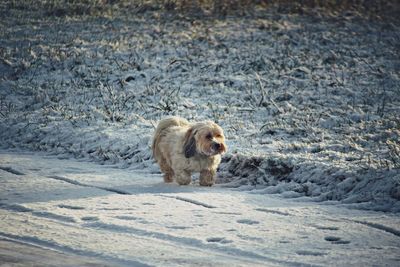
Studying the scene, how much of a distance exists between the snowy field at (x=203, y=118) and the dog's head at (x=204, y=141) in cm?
64

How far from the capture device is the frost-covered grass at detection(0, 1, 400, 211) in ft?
35.0

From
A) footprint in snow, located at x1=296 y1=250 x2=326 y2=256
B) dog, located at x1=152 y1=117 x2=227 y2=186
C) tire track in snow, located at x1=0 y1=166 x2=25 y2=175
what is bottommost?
footprint in snow, located at x1=296 y1=250 x2=326 y2=256

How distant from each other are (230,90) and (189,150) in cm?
801

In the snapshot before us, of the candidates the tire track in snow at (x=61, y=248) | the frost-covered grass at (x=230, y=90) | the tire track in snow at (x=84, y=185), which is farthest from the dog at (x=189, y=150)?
the tire track in snow at (x=61, y=248)

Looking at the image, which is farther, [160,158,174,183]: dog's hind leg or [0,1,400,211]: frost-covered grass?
[160,158,174,183]: dog's hind leg

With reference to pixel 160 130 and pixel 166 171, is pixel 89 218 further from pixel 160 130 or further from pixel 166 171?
pixel 160 130

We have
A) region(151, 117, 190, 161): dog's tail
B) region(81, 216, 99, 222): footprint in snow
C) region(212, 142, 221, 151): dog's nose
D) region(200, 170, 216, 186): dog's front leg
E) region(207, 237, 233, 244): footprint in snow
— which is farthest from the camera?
region(151, 117, 190, 161): dog's tail

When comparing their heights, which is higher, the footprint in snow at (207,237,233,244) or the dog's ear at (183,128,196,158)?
the dog's ear at (183,128,196,158)

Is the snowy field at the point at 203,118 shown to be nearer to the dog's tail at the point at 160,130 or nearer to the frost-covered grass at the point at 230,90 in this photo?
the frost-covered grass at the point at 230,90

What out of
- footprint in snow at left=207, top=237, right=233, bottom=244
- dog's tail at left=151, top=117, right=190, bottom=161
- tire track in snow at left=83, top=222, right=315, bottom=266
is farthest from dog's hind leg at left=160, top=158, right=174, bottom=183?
footprint in snow at left=207, top=237, right=233, bottom=244

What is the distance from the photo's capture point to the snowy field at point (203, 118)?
6.89 m

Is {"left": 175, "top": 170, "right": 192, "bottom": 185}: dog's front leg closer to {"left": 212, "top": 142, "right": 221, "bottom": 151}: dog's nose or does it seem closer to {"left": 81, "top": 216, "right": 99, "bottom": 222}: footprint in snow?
{"left": 212, "top": 142, "right": 221, "bottom": 151}: dog's nose

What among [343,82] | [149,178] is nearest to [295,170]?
[149,178]

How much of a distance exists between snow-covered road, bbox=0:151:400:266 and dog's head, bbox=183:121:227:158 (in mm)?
583
